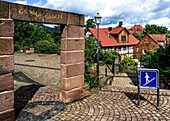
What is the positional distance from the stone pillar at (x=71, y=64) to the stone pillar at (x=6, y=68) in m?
1.99

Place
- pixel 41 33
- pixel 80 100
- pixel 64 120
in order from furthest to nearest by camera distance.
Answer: pixel 41 33 → pixel 80 100 → pixel 64 120

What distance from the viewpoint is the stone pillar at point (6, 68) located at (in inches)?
187

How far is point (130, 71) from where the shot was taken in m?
24.0

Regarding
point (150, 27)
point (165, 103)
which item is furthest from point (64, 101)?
point (150, 27)

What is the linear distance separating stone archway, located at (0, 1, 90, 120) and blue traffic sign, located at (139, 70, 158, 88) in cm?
199

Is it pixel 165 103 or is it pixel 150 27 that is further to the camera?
pixel 150 27

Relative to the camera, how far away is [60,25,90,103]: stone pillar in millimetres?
6594

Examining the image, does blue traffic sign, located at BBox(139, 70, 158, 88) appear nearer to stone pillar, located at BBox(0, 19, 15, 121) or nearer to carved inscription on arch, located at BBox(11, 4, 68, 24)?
carved inscription on arch, located at BBox(11, 4, 68, 24)

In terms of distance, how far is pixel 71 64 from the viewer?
6766 mm

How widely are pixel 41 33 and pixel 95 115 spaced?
129 feet

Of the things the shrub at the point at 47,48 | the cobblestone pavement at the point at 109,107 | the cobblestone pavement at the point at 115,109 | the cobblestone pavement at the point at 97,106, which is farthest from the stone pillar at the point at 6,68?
the shrub at the point at 47,48

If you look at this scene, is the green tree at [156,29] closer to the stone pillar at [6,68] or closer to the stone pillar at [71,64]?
the stone pillar at [71,64]

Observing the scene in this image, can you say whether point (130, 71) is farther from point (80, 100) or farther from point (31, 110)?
point (31, 110)

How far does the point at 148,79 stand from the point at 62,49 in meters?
2.83
